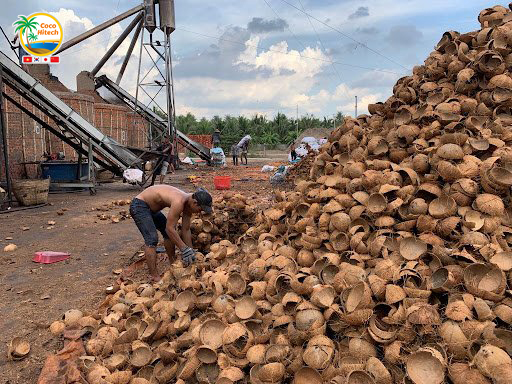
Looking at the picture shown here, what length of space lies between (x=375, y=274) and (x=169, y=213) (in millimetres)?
2359

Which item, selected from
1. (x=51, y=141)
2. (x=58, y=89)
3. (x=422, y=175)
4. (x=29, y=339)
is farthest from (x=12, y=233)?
(x=58, y=89)

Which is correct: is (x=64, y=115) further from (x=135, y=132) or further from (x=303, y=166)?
(x=135, y=132)

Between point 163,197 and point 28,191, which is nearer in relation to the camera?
point 163,197

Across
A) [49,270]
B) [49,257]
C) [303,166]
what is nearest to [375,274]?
[49,270]

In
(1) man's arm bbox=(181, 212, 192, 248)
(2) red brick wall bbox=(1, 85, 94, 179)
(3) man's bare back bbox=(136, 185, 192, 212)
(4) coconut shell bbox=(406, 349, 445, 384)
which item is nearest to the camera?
(4) coconut shell bbox=(406, 349, 445, 384)

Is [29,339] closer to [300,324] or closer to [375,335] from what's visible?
[300,324]

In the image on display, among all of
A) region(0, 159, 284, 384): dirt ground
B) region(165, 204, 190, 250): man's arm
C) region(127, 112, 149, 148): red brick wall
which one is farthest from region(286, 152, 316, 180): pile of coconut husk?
region(127, 112, 149, 148): red brick wall

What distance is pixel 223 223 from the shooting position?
511 centimetres

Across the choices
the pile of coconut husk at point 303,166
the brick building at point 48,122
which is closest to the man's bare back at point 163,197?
the pile of coconut husk at point 303,166

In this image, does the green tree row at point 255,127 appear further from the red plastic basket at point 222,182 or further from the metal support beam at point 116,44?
the red plastic basket at point 222,182

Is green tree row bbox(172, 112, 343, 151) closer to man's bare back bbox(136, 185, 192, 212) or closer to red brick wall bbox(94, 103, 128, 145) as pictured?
red brick wall bbox(94, 103, 128, 145)

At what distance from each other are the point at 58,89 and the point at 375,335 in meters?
19.9

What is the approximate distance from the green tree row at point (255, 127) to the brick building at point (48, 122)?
58.0ft

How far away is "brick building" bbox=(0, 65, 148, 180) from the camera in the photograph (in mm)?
11719
